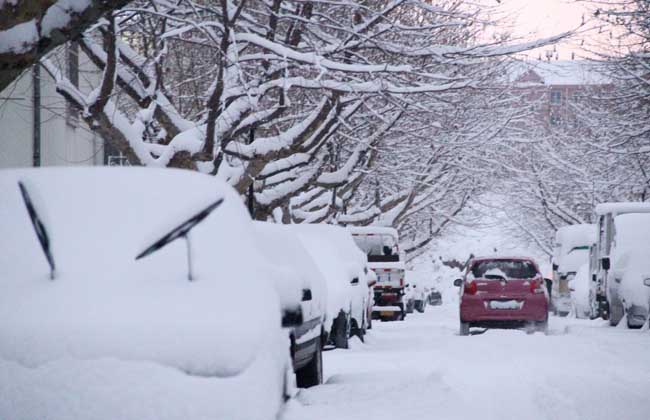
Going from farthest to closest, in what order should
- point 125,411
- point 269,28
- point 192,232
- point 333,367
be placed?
point 269,28, point 333,367, point 192,232, point 125,411

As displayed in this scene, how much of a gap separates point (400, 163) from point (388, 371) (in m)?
23.8

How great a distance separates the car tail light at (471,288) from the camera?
832 inches

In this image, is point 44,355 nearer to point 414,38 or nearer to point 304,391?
point 304,391

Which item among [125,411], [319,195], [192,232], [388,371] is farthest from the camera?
[319,195]

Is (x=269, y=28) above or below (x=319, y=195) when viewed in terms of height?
above

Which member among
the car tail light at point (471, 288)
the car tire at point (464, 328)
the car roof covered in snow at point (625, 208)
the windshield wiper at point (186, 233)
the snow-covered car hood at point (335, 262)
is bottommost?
the car tire at point (464, 328)

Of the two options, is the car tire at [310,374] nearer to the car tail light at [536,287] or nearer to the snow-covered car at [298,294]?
the snow-covered car at [298,294]

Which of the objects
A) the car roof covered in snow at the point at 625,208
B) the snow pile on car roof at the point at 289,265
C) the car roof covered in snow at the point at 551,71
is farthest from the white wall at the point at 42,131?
the snow pile on car roof at the point at 289,265

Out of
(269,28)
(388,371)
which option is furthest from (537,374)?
(269,28)

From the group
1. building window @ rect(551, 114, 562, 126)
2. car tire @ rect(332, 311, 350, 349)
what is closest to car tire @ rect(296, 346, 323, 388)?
car tire @ rect(332, 311, 350, 349)

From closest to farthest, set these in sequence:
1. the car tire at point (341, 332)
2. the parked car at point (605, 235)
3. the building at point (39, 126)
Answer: the car tire at point (341, 332)
the building at point (39, 126)
the parked car at point (605, 235)

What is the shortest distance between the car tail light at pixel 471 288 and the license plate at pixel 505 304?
0.37 m

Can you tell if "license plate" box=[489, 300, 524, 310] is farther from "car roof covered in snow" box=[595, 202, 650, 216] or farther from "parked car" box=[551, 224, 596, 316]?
"parked car" box=[551, 224, 596, 316]

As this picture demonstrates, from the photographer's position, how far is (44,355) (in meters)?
5.41
